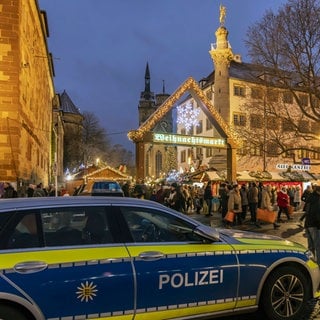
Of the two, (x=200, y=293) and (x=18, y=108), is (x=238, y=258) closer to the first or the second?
(x=200, y=293)

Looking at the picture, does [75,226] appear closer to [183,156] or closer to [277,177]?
[277,177]

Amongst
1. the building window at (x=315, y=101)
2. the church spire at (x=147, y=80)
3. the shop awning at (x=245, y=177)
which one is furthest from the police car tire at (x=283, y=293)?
the church spire at (x=147, y=80)

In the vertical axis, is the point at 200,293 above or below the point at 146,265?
below

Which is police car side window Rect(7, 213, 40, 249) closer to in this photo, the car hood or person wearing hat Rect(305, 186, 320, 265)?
the car hood

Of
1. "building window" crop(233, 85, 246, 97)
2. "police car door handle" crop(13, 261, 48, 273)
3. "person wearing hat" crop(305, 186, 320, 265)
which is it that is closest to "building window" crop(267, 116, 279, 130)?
"person wearing hat" crop(305, 186, 320, 265)

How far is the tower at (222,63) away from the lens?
1834 inches

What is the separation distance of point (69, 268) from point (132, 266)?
0.65m

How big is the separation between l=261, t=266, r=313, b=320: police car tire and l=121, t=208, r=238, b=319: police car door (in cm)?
53

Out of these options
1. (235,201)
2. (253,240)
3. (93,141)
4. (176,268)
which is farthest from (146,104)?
(176,268)

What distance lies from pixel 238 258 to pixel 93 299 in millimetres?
1778

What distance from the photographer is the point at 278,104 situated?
2922 cm

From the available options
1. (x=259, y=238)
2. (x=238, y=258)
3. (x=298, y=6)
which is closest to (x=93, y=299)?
(x=238, y=258)

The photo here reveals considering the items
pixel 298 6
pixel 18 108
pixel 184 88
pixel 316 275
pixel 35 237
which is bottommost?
pixel 316 275

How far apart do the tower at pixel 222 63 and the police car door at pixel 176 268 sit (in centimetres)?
4330
